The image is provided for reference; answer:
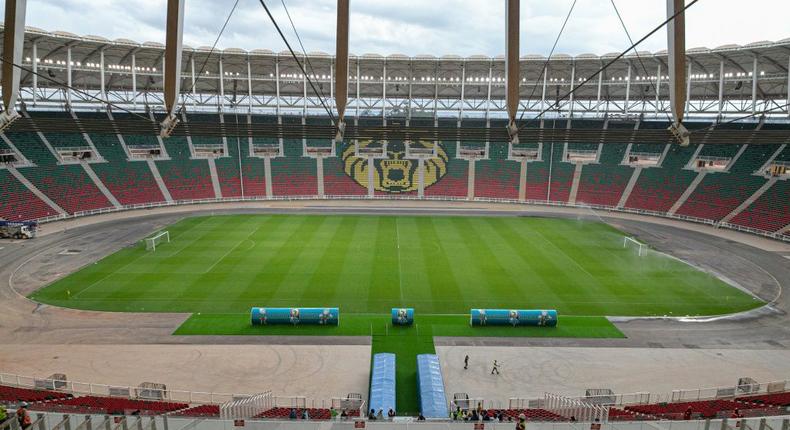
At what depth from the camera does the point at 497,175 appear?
61625 millimetres

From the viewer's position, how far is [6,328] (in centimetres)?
2153

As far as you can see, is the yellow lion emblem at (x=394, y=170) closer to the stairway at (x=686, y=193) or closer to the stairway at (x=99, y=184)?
the stairway at (x=99, y=184)

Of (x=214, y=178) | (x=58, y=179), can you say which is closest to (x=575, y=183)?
(x=214, y=178)

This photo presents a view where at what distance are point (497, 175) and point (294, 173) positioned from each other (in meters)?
27.4

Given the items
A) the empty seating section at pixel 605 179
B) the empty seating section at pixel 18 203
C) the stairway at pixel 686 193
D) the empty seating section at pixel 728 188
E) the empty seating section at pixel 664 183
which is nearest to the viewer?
the empty seating section at pixel 18 203

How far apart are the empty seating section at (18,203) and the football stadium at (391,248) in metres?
0.20

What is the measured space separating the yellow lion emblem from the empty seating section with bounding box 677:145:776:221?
29.4 m

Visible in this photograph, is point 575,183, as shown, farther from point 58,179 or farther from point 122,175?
point 58,179

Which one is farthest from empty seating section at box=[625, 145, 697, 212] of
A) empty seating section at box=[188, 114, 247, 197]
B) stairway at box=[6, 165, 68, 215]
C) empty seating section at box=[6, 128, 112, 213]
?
stairway at box=[6, 165, 68, 215]

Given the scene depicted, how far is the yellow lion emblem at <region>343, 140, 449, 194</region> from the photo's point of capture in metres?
61.4

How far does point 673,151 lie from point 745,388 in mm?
46995

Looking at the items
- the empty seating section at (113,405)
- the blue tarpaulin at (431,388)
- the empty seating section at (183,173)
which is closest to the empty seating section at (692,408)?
the blue tarpaulin at (431,388)

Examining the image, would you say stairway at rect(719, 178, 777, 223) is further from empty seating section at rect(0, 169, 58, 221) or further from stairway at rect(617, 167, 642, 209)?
empty seating section at rect(0, 169, 58, 221)

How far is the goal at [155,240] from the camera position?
1343 inches
